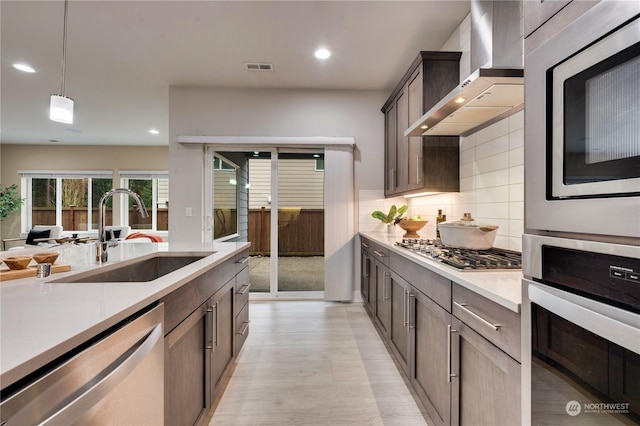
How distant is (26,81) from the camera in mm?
3615

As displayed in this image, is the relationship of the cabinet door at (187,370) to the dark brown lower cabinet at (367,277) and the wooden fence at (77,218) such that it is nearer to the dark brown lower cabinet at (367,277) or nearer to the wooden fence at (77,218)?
the dark brown lower cabinet at (367,277)

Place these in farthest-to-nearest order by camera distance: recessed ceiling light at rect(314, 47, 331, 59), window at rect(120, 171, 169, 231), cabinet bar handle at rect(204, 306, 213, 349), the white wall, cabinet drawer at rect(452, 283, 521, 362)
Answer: window at rect(120, 171, 169, 231) → the white wall → recessed ceiling light at rect(314, 47, 331, 59) → cabinet bar handle at rect(204, 306, 213, 349) → cabinet drawer at rect(452, 283, 521, 362)

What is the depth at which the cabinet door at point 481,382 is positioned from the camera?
0.94 m

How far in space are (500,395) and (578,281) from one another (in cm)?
53

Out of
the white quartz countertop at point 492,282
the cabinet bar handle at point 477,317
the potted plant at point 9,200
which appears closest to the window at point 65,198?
the potted plant at point 9,200

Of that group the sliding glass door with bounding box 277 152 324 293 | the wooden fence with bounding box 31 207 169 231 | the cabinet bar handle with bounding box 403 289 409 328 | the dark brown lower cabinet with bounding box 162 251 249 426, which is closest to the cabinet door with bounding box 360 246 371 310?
the sliding glass door with bounding box 277 152 324 293

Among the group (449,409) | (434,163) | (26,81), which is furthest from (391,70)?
(26,81)

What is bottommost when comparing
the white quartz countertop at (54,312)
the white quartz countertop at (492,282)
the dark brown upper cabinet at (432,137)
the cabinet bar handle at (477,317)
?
the cabinet bar handle at (477,317)

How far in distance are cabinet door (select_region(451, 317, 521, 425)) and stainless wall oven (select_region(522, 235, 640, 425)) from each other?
92mm

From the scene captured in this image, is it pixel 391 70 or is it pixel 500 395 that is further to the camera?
pixel 391 70

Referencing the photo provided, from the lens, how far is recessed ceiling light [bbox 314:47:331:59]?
2.95 meters

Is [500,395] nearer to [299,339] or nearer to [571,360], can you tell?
[571,360]

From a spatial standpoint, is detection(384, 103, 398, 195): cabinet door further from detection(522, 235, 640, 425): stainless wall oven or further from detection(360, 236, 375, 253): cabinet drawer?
detection(522, 235, 640, 425): stainless wall oven

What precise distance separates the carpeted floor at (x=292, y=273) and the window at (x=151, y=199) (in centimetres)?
406
